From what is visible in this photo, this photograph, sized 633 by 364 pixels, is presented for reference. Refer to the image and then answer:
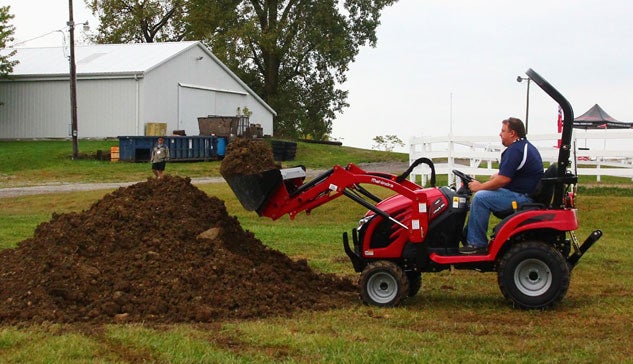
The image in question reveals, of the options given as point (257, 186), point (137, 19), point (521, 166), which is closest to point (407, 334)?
point (521, 166)

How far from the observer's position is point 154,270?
392 inches

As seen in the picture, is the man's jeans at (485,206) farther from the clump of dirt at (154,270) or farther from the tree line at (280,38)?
the tree line at (280,38)

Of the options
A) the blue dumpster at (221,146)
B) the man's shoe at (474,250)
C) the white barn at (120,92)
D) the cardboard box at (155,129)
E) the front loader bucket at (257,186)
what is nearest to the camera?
the man's shoe at (474,250)

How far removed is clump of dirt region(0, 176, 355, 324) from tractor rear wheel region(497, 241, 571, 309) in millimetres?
1965

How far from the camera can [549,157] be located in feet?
77.7

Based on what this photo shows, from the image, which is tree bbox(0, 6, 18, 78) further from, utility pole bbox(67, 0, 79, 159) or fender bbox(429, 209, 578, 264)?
fender bbox(429, 209, 578, 264)

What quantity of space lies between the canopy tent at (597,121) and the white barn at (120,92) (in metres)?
22.0

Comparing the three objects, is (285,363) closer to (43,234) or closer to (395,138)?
(43,234)

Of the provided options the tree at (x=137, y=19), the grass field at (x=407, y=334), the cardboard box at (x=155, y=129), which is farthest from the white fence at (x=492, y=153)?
the tree at (x=137, y=19)

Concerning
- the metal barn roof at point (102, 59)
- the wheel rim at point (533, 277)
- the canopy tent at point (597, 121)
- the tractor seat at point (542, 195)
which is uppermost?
the metal barn roof at point (102, 59)

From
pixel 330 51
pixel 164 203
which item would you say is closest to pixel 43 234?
pixel 164 203

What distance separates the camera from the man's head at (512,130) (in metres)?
10.0

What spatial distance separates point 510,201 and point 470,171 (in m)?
13.6

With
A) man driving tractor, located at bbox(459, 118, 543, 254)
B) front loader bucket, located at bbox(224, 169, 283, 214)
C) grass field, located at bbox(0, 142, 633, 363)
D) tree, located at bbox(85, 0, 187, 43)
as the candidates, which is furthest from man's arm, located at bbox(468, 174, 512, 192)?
tree, located at bbox(85, 0, 187, 43)
